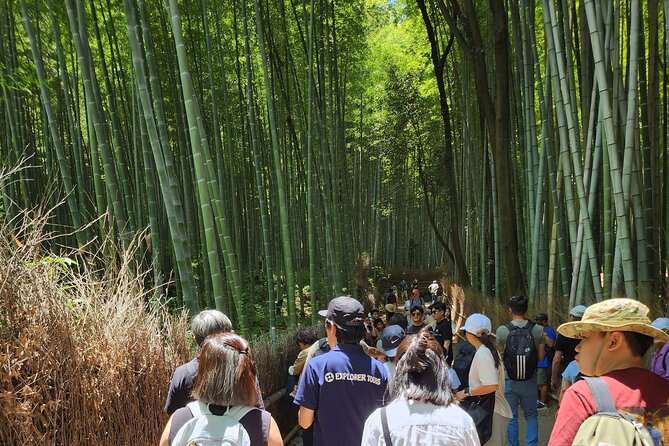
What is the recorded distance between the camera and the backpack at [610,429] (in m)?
1.09

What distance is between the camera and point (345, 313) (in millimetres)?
1841

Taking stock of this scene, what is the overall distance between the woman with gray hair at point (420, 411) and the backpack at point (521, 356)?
2074 mm

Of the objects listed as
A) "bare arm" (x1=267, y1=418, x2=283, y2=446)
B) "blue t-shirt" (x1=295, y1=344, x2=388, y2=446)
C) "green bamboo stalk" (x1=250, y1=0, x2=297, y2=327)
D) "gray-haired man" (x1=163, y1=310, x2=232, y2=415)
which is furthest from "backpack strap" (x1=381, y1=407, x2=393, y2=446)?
"green bamboo stalk" (x1=250, y1=0, x2=297, y2=327)

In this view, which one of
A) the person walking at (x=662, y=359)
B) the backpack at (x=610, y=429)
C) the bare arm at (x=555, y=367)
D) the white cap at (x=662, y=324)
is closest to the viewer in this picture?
the backpack at (x=610, y=429)

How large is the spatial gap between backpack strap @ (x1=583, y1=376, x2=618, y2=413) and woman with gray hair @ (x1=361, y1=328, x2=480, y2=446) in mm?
313

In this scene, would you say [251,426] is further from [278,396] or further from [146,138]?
[146,138]

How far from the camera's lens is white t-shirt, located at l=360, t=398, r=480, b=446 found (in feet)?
4.36

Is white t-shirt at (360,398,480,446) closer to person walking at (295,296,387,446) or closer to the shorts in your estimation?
person walking at (295,296,387,446)

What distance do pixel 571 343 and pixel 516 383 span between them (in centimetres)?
67

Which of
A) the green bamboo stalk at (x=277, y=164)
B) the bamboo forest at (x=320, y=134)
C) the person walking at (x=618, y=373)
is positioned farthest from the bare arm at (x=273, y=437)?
the green bamboo stalk at (x=277, y=164)

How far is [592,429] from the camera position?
1.11 m

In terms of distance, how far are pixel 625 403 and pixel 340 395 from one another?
838mm

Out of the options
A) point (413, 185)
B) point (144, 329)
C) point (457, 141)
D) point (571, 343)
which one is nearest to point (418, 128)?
point (457, 141)

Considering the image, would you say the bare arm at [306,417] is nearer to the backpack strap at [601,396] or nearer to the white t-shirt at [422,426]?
the white t-shirt at [422,426]
